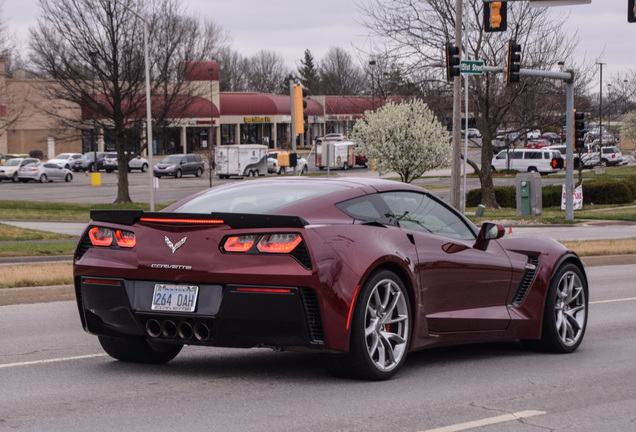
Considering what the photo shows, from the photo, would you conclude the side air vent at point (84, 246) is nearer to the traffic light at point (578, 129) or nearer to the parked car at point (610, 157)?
the traffic light at point (578, 129)

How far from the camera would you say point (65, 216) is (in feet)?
124

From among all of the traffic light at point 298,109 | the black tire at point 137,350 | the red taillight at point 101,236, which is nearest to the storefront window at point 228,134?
the traffic light at point 298,109

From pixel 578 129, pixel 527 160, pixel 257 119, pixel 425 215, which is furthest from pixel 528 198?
pixel 257 119

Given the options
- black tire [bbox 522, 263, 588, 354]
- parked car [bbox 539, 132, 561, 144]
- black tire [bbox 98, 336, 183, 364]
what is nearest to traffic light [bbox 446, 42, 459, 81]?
black tire [bbox 522, 263, 588, 354]

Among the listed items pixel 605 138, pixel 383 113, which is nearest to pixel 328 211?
pixel 383 113

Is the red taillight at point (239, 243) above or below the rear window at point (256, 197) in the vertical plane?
below

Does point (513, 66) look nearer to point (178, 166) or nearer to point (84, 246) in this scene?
point (84, 246)

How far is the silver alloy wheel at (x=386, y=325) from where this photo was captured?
20.9 ft

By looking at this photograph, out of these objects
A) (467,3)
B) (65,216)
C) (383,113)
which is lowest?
(65,216)

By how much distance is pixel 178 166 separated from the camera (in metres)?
73.2

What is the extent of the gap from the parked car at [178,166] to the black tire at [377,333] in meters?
67.4

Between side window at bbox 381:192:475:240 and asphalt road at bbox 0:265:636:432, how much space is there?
1039 millimetres

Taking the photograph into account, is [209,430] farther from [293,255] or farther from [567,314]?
[567,314]

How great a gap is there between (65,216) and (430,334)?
32614 millimetres
